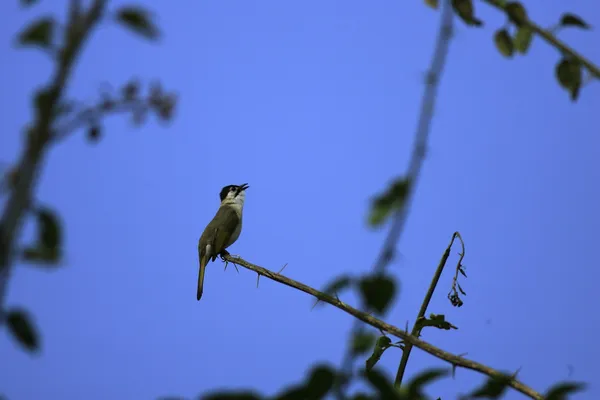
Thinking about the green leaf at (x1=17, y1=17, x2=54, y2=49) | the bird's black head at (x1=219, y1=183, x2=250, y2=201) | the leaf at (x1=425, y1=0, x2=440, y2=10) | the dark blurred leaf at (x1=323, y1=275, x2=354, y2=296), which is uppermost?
the bird's black head at (x1=219, y1=183, x2=250, y2=201)

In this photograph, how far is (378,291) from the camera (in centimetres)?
123

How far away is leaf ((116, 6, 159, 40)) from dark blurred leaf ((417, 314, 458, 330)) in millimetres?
2080

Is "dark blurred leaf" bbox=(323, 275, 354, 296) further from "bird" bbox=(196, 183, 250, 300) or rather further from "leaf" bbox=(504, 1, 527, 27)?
"bird" bbox=(196, 183, 250, 300)

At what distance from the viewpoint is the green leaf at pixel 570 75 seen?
1798 mm

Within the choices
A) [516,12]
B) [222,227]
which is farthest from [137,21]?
[222,227]

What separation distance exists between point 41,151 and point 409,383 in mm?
1025

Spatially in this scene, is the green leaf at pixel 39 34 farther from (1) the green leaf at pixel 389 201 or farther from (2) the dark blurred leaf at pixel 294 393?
(2) the dark blurred leaf at pixel 294 393

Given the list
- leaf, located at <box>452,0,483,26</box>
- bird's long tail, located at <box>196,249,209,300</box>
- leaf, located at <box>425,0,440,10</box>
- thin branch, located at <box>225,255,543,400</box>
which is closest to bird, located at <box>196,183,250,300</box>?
bird's long tail, located at <box>196,249,209,300</box>

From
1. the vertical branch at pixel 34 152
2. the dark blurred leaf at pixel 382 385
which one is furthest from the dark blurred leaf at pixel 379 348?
the vertical branch at pixel 34 152

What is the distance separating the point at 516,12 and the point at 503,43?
4.3 inches

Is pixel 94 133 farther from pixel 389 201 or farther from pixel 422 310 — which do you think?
pixel 422 310

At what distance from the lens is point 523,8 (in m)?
1.84

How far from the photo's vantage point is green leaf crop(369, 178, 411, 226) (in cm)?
118

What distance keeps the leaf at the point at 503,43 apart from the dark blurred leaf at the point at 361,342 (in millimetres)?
1014
